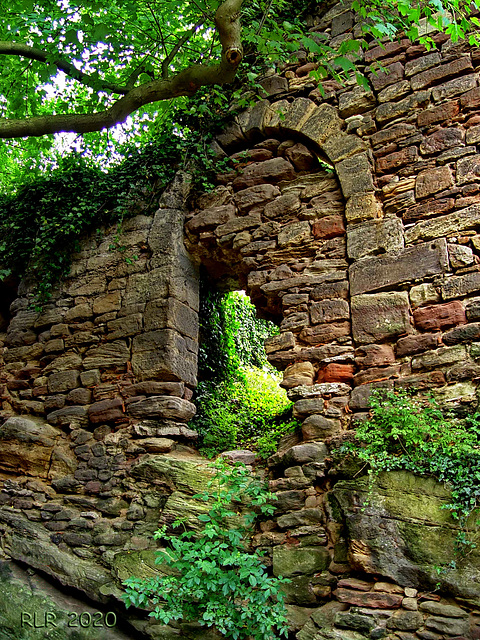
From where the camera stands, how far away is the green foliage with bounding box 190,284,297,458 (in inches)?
222

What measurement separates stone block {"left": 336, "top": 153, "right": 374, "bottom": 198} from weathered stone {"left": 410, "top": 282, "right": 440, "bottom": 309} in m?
1.05

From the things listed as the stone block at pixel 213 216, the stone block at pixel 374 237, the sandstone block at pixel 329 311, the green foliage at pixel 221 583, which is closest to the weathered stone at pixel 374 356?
the sandstone block at pixel 329 311

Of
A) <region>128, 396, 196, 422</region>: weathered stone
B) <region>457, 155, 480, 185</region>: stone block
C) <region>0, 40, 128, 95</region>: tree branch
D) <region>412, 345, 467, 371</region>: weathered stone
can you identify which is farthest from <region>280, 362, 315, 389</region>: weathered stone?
<region>0, 40, 128, 95</region>: tree branch

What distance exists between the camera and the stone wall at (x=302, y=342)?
3.73 meters

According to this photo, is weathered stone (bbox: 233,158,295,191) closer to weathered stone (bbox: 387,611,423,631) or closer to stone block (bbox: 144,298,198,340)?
stone block (bbox: 144,298,198,340)

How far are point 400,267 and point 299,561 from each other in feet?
7.69

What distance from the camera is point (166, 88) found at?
4570mm

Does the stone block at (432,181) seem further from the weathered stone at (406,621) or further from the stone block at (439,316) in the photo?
the weathered stone at (406,621)

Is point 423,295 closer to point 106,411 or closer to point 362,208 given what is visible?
point 362,208

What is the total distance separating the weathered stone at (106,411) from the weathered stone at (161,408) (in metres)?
0.12

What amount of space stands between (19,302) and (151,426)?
239 centimetres

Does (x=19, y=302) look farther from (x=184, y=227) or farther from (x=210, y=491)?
(x=210, y=491)

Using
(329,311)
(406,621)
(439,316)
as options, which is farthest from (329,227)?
(406,621)

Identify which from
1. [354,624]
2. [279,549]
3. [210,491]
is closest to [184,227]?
[210,491]
